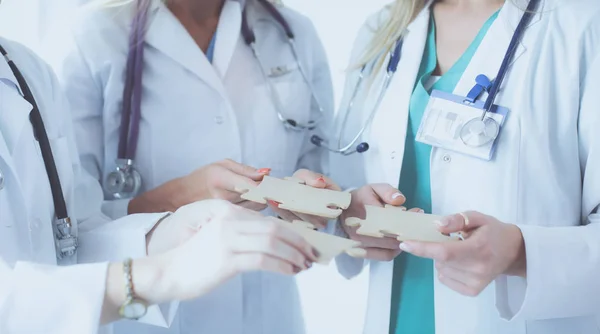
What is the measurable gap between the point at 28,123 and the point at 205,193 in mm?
327

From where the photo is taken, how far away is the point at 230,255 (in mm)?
710

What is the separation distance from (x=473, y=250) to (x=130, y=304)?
0.44m

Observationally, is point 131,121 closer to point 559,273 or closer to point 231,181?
point 231,181

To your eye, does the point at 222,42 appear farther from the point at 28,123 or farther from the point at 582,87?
the point at 582,87

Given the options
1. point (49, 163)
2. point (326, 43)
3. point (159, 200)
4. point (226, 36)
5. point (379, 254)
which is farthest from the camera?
point (326, 43)

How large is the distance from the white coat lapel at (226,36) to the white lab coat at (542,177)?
0.49m

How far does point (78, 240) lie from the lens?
1.02 meters

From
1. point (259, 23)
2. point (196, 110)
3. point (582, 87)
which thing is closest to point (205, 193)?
point (196, 110)

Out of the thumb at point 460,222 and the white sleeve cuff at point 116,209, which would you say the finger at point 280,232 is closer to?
the thumb at point 460,222

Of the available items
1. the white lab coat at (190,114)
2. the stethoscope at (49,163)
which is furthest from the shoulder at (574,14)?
the stethoscope at (49,163)

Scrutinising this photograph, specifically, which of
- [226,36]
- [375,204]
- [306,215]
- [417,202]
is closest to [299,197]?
[306,215]

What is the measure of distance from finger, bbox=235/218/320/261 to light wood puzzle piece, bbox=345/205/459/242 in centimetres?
13

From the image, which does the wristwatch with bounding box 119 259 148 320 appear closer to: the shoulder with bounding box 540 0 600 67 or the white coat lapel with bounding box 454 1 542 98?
the white coat lapel with bounding box 454 1 542 98

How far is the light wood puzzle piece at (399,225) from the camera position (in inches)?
32.8
